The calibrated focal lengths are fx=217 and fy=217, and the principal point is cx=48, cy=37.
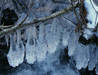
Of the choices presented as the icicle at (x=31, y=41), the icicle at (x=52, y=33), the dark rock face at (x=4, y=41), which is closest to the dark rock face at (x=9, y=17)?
the dark rock face at (x=4, y=41)

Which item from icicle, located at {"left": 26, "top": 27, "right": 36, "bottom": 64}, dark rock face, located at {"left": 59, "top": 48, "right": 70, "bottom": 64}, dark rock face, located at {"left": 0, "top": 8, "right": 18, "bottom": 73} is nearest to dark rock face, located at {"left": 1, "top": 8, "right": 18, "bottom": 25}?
dark rock face, located at {"left": 0, "top": 8, "right": 18, "bottom": 73}

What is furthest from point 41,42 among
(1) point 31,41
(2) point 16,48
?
(2) point 16,48

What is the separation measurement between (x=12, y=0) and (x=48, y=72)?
149 cm

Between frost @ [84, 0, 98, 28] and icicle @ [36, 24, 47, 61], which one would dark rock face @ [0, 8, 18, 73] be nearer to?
icicle @ [36, 24, 47, 61]

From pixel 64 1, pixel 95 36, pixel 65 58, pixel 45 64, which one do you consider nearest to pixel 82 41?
pixel 95 36

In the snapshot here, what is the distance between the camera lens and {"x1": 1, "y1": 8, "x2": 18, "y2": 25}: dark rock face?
8.14 feet

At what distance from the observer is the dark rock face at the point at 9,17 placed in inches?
97.7

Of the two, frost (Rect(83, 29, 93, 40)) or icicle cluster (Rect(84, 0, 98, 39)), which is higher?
icicle cluster (Rect(84, 0, 98, 39))

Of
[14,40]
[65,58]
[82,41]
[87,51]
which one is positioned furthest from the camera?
[65,58]

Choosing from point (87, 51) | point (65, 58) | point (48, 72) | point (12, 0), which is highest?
point (12, 0)

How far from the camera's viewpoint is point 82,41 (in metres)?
2.46

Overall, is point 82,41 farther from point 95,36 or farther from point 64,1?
point 64,1

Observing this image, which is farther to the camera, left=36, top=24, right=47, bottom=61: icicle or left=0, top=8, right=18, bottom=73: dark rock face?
left=0, top=8, right=18, bottom=73: dark rock face

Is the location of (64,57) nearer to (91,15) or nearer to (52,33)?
(52,33)
